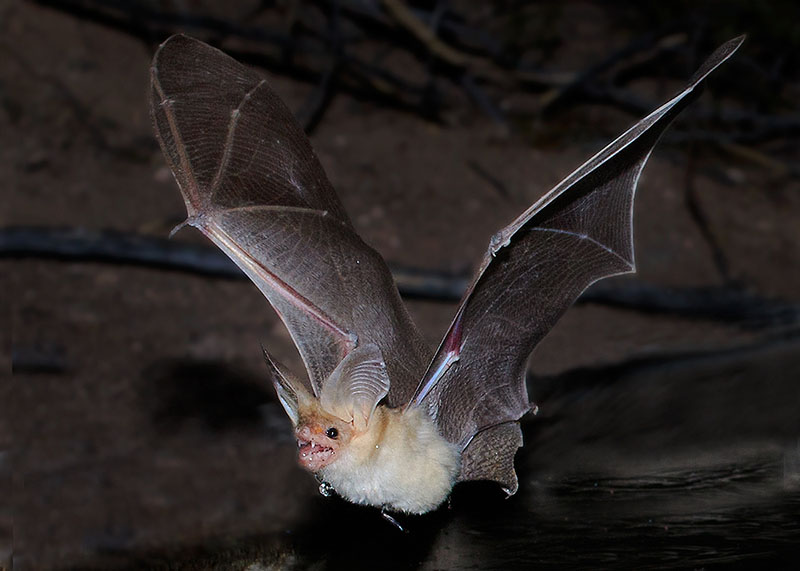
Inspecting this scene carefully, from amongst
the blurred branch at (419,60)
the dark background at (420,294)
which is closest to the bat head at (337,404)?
the dark background at (420,294)

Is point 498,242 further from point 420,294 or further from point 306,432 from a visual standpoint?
point 420,294

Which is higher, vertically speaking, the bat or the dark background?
the bat

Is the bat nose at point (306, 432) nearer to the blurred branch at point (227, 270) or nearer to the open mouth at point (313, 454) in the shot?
the open mouth at point (313, 454)

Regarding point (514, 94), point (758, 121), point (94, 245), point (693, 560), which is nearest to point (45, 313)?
point (94, 245)

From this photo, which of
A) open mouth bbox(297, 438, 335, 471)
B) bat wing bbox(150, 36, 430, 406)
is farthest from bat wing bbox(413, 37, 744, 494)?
open mouth bbox(297, 438, 335, 471)

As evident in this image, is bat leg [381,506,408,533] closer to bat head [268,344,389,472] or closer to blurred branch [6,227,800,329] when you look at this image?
bat head [268,344,389,472]

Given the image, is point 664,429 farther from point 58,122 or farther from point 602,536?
point 58,122
